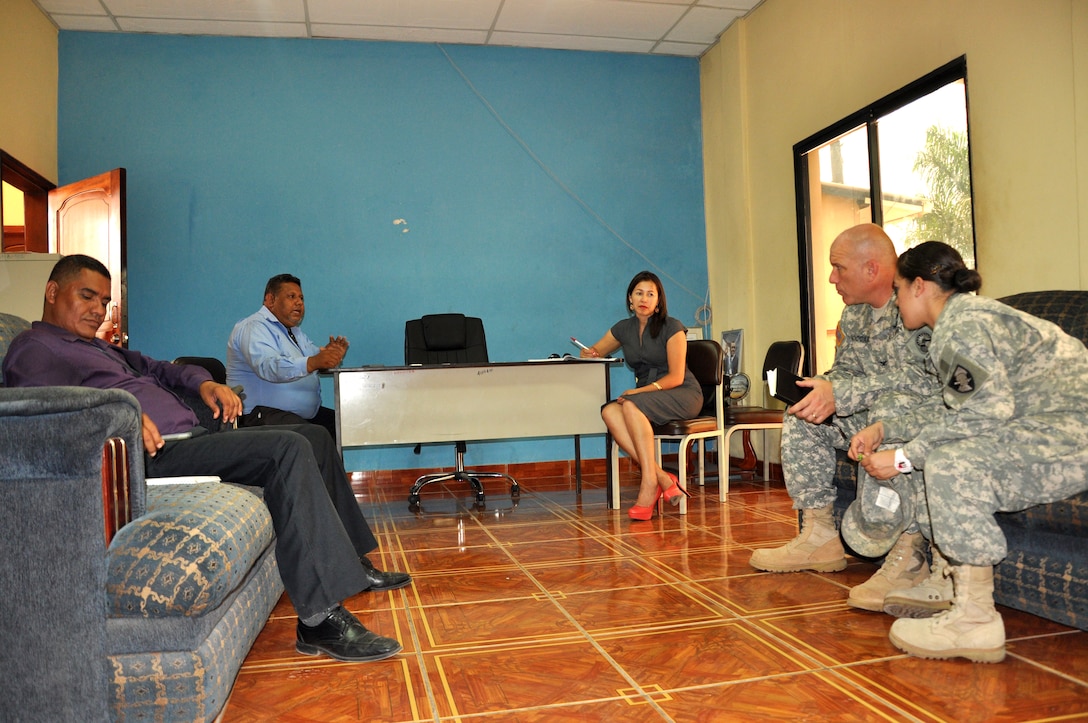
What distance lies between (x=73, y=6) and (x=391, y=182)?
7.10 feet

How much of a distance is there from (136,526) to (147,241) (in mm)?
4361

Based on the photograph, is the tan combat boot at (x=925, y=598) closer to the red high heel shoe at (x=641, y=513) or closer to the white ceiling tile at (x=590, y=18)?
the red high heel shoe at (x=641, y=513)

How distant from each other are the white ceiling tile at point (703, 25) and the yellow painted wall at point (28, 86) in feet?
13.5

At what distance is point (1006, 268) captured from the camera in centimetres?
→ 343

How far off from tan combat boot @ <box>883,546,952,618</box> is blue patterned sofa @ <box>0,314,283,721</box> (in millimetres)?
1664

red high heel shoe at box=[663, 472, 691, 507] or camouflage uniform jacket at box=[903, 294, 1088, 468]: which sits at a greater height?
camouflage uniform jacket at box=[903, 294, 1088, 468]

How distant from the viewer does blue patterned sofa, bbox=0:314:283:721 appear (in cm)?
135

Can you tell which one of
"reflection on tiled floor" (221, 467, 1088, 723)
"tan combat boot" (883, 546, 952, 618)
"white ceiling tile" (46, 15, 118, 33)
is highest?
"white ceiling tile" (46, 15, 118, 33)

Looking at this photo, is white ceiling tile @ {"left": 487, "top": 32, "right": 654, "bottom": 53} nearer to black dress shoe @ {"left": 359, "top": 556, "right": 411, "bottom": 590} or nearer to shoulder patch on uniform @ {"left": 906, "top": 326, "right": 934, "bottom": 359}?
shoulder patch on uniform @ {"left": 906, "top": 326, "right": 934, "bottom": 359}

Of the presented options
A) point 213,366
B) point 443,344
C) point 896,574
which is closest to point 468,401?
point 443,344

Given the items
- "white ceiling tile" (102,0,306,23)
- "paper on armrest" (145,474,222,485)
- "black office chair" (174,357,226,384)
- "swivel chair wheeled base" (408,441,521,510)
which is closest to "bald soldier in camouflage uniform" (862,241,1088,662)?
"paper on armrest" (145,474,222,485)

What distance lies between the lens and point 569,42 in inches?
228

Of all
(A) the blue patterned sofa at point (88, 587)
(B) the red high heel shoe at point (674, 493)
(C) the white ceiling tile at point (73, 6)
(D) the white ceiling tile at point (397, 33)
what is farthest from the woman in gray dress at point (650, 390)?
(C) the white ceiling tile at point (73, 6)

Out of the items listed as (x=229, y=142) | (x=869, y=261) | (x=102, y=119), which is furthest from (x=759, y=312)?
(x=102, y=119)
